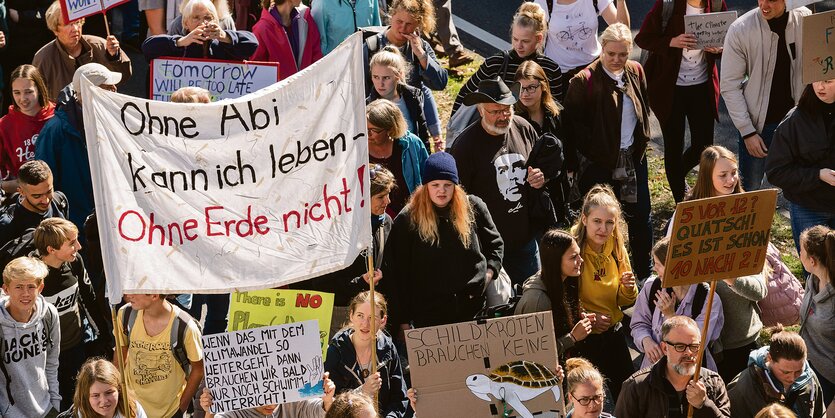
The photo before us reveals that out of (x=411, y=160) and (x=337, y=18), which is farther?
(x=337, y=18)

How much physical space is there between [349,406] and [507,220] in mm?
3039

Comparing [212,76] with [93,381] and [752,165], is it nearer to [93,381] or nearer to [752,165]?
[93,381]

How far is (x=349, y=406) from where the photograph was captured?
7000 millimetres

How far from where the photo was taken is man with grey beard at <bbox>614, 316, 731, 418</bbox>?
7.78 metres

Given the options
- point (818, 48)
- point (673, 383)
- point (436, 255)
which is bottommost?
point (673, 383)

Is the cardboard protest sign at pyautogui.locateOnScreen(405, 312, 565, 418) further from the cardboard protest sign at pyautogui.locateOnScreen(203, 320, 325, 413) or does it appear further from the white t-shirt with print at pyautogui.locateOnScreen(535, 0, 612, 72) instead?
the white t-shirt with print at pyautogui.locateOnScreen(535, 0, 612, 72)

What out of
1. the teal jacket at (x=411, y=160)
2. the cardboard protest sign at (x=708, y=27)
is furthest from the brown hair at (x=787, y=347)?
the cardboard protest sign at (x=708, y=27)

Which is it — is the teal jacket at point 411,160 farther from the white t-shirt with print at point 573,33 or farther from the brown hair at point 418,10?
the white t-shirt with print at point 573,33

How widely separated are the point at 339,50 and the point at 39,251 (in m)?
3.05

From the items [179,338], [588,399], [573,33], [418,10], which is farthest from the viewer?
[573,33]

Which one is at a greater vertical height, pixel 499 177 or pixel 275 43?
pixel 275 43

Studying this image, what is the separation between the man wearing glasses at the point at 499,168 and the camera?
9.71 metres

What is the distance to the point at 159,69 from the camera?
36.0 feet

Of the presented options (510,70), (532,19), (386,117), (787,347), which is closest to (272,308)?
(386,117)
